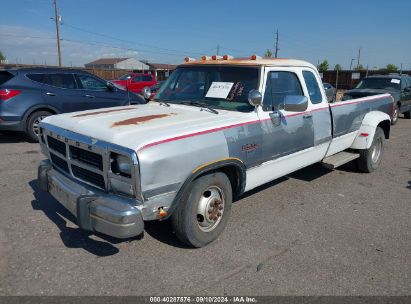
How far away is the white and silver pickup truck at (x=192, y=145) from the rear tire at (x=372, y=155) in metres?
1.15

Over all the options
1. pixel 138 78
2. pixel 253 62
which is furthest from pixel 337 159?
pixel 138 78

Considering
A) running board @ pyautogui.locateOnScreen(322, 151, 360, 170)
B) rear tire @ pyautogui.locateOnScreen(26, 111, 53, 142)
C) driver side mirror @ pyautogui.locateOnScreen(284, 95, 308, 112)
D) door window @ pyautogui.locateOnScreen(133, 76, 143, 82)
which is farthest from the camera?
door window @ pyautogui.locateOnScreen(133, 76, 143, 82)

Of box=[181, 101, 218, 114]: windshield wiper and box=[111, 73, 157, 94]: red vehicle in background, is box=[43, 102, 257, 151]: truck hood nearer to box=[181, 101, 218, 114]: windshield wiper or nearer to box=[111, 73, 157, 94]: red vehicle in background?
box=[181, 101, 218, 114]: windshield wiper

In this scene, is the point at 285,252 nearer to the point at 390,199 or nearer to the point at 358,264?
the point at 358,264

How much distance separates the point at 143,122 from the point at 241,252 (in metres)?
1.62

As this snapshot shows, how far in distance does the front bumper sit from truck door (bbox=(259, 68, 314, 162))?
A: 1.74 meters

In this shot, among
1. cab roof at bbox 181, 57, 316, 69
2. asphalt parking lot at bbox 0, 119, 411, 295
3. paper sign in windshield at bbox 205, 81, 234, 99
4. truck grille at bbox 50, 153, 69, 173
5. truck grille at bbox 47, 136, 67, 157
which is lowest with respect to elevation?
asphalt parking lot at bbox 0, 119, 411, 295

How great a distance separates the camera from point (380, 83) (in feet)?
43.4

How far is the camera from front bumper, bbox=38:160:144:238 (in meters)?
2.92

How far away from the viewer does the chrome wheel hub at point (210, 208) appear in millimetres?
3572

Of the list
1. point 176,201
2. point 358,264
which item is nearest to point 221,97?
point 176,201

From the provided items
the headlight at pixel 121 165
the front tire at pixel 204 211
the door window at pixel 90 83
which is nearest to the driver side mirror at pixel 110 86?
the door window at pixel 90 83

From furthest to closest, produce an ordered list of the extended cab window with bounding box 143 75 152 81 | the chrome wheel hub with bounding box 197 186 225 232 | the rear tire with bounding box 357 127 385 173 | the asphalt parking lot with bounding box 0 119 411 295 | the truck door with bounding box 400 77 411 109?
the extended cab window with bounding box 143 75 152 81
the truck door with bounding box 400 77 411 109
the rear tire with bounding box 357 127 385 173
the chrome wheel hub with bounding box 197 186 225 232
the asphalt parking lot with bounding box 0 119 411 295

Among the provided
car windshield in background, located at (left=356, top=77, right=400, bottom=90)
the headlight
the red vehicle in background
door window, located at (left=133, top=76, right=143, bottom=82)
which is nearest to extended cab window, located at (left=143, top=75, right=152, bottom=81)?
the red vehicle in background
